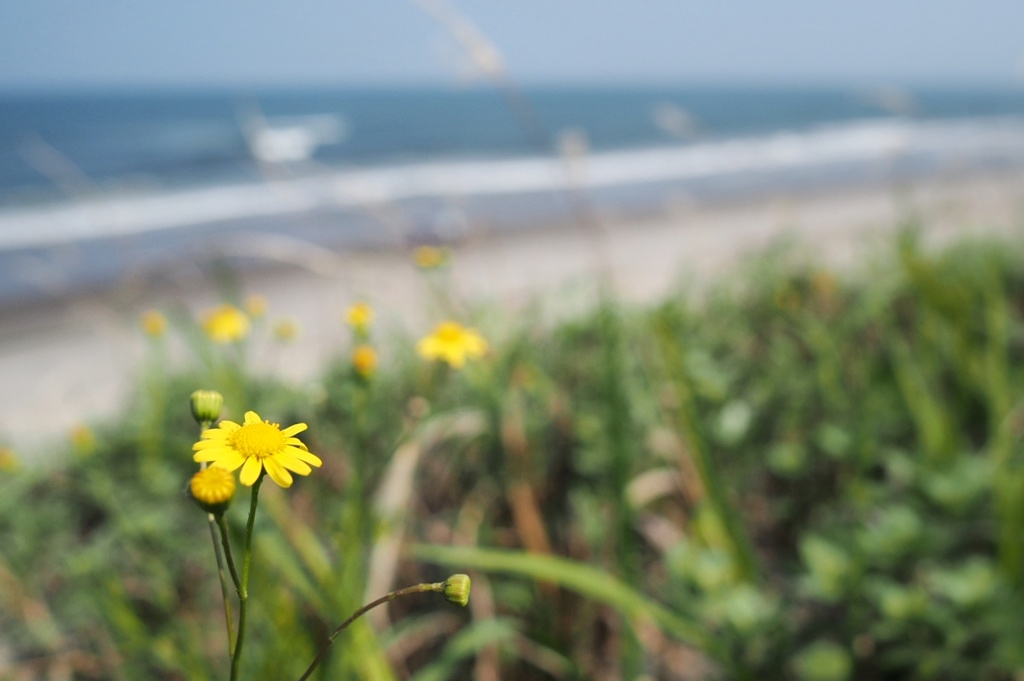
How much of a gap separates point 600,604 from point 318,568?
0.48m

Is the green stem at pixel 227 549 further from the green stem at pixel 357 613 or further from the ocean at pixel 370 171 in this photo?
the ocean at pixel 370 171

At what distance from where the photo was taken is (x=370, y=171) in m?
10.0

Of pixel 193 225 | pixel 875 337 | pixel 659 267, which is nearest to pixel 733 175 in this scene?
pixel 659 267

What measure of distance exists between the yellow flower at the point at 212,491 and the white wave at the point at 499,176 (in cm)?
71

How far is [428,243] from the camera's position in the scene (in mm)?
1747

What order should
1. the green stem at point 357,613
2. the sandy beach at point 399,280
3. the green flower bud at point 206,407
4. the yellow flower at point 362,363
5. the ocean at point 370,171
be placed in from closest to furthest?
1. the green stem at point 357,613
2. the green flower bud at point 206,407
3. the yellow flower at point 362,363
4. the ocean at point 370,171
5. the sandy beach at point 399,280

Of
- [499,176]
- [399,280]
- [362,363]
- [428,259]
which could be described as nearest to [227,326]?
[428,259]

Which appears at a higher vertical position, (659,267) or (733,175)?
(733,175)

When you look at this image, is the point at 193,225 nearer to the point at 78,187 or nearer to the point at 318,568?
the point at 78,187

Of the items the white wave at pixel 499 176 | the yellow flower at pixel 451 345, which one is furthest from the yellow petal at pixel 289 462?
the white wave at pixel 499 176

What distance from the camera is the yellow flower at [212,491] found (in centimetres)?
35

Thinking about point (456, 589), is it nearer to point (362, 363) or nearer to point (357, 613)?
point (357, 613)

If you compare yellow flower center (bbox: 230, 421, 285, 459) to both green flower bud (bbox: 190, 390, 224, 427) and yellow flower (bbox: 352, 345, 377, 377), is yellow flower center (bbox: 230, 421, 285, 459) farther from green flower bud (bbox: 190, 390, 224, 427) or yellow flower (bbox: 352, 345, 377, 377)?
Answer: yellow flower (bbox: 352, 345, 377, 377)

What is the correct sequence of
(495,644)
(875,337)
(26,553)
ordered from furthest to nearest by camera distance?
(875,337) → (26,553) → (495,644)
